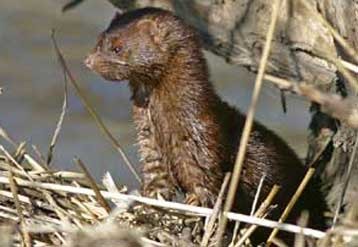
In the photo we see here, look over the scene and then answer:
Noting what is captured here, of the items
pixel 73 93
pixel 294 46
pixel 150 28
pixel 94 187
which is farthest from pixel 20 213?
pixel 73 93

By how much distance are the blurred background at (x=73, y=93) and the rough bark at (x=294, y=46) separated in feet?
5.19

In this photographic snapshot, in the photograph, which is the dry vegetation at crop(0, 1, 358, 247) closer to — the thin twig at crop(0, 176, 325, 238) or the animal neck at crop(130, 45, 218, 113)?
the thin twig at crop(0, 176, 325, 238)

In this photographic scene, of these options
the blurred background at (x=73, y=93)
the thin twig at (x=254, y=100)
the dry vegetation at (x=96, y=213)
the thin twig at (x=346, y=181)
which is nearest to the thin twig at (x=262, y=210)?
the dry vegetation at (x=96, y=213)

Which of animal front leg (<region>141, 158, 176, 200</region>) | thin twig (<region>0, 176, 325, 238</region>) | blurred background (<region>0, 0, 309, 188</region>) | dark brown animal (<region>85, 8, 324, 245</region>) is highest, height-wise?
dark brown animal (<region>85, 8, 324, 245</region>)

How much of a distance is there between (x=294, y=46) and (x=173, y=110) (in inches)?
30.6

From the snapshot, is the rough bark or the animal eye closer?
the animal eye

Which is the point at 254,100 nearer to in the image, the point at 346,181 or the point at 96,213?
the point at 96,213

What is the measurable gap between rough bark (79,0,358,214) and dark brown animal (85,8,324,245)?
0.49 meters

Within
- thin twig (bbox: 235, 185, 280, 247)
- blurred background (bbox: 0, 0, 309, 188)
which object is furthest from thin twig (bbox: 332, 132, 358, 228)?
blurred background (bbox: 0, 0, 309, 188)

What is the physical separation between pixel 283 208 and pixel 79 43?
402cm

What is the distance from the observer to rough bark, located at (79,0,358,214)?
6180mm

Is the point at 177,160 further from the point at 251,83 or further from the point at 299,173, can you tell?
the point at 251,83

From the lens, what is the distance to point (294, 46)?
6.27 meters

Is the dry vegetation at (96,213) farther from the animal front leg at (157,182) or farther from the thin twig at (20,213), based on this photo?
the animal front leg at (157,182)
